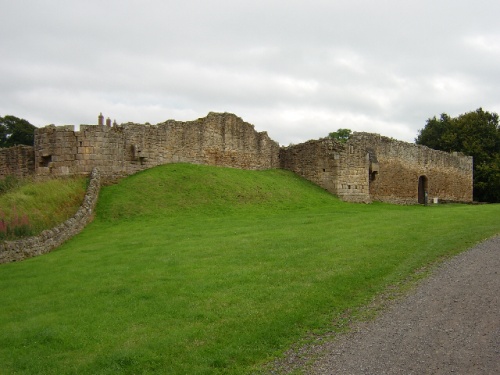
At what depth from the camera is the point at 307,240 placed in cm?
1497

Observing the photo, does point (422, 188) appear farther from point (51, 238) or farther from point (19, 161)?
point (51, 238)

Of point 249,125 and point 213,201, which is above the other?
point 249,125

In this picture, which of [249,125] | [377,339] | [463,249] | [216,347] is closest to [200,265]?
[216,347]

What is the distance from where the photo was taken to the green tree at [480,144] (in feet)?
158

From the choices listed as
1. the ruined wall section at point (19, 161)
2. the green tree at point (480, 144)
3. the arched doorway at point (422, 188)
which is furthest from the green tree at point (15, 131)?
the green tree at point (480, 144)

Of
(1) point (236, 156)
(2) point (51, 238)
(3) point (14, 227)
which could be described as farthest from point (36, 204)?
(1) point (236, 156)

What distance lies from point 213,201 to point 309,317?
14.6m

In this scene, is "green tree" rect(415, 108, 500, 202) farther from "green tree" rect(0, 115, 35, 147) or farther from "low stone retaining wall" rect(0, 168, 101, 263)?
"green tree" rect(0, 115, 35, 147)

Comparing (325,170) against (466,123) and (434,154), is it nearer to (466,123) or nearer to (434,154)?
(434,154)

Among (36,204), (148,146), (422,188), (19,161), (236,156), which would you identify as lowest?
(36,204)

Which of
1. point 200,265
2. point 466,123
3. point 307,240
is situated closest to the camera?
point 200,265

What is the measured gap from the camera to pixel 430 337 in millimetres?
7496

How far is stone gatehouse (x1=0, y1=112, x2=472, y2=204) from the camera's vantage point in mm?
23938

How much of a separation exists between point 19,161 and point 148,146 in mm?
6941
